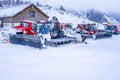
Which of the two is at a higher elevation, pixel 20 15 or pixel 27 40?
pixel 20 15

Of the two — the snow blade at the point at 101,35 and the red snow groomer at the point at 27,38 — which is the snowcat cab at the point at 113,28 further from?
the red snow groomer at the point at 27,38

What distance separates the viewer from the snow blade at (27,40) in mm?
15555

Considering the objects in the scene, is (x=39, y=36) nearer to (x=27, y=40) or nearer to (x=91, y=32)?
(x=27, y=40)

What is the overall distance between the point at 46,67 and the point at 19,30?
35.7 ft

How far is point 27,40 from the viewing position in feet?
54.1

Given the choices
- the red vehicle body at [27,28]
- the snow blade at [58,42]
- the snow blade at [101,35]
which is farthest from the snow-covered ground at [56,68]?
the snow blade at [101,35]

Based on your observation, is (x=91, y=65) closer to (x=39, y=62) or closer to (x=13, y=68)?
(x=39, y=62)

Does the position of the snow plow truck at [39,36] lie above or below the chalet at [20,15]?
→ below

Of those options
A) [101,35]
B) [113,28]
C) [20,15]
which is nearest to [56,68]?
[101,35]

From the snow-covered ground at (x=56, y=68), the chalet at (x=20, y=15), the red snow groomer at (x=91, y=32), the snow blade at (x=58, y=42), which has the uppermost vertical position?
the chalet at (x=20, y=15)

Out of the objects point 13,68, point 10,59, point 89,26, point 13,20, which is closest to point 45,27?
point 89,26

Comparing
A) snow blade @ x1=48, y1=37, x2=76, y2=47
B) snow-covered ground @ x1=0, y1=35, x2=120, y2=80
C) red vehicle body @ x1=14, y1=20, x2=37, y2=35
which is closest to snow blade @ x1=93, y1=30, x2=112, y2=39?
snow blade @ x1=48, y1=37, x2=76, y2=47

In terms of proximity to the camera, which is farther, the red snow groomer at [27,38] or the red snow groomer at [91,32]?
the red snow groomer at [91,32]

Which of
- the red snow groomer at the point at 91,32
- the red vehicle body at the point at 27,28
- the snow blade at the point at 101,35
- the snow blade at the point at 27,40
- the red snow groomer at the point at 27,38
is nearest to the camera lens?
the snow blade at the point at 27,40
